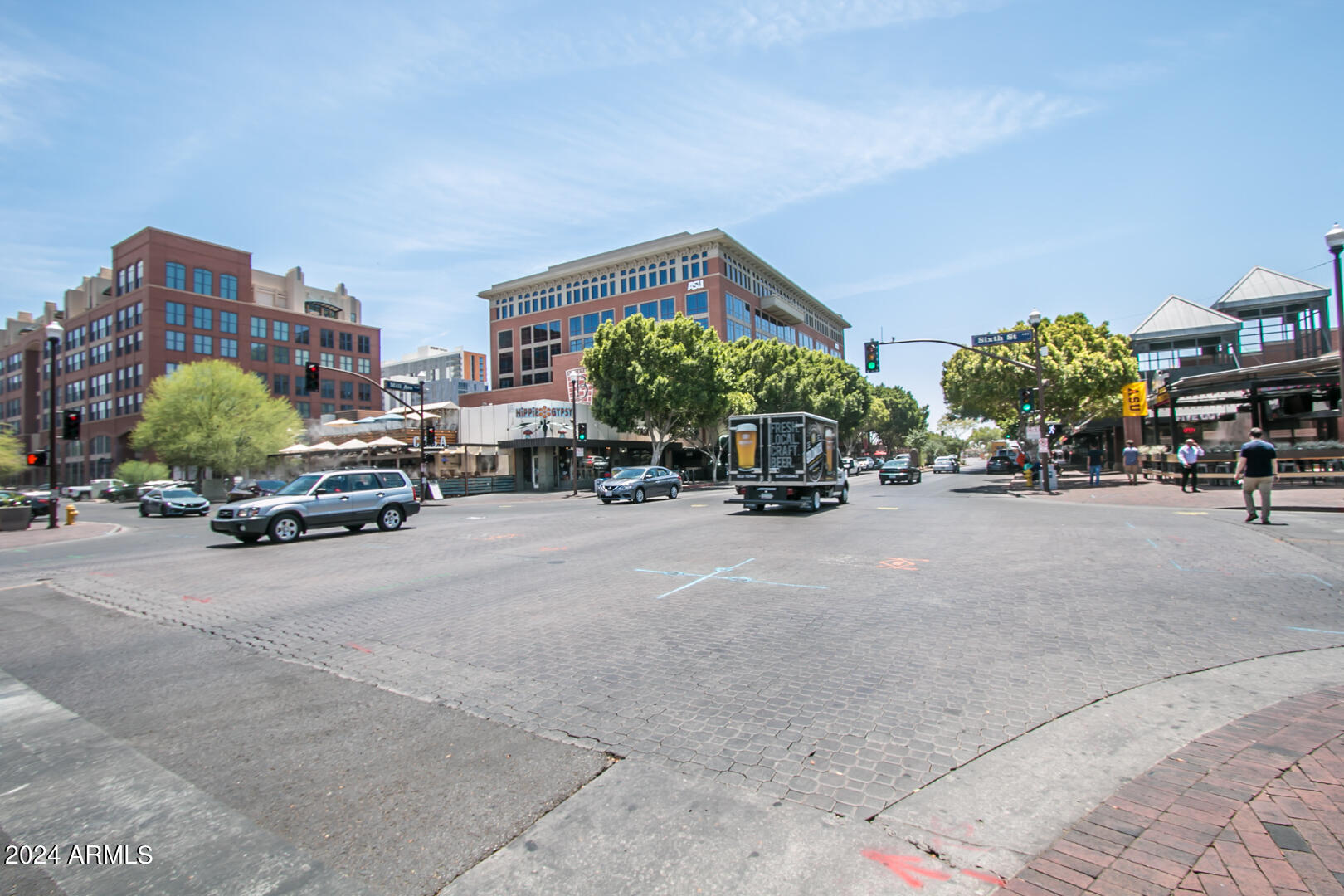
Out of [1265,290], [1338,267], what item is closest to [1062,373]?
[1338,267]

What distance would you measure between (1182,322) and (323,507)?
179ft

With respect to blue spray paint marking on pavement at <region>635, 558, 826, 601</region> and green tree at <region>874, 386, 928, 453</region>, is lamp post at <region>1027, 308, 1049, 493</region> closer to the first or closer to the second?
blue spray paint marking on pavement at <region>635, 558, 826, 601</region>

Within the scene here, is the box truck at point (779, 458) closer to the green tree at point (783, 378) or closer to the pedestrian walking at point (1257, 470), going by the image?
the pedestrian walking at point (1257, 470)

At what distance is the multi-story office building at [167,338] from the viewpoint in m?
62.6

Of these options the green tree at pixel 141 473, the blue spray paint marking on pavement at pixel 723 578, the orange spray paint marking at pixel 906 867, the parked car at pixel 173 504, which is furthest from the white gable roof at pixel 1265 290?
the green tree at pixel 141 473

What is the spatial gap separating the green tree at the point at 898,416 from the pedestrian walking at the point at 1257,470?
232 ft

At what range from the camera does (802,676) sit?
4828 millimetres

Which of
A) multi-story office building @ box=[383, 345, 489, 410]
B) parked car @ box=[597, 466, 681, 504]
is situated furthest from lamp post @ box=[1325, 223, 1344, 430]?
multi-story office building @ box=[383, 345, 489, 410]

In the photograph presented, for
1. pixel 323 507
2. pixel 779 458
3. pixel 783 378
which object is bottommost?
pixel 323 507

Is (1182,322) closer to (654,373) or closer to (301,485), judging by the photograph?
(654,373)

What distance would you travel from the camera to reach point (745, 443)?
20.0 m

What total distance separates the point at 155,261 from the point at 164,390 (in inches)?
1035

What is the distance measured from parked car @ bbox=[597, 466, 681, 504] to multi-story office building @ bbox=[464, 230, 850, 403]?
915 inches

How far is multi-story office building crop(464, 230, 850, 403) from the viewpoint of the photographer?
62000 millimetres
